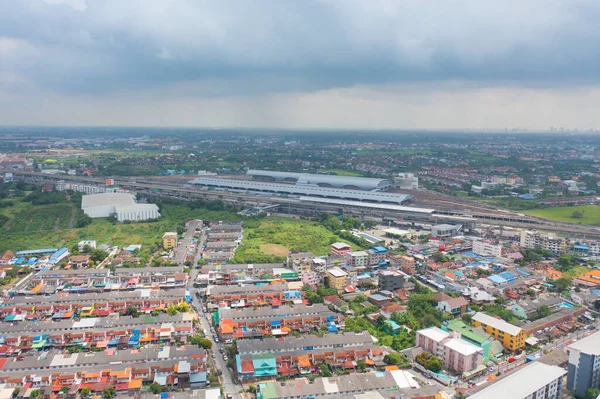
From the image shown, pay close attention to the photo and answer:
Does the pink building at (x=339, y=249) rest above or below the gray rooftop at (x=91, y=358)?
above

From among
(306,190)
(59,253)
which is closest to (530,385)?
(59,253)

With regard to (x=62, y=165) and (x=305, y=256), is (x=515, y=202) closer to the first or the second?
(x=305, y=256)

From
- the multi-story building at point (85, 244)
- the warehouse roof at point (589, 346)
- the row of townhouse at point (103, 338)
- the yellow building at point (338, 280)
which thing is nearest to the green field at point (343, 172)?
the multi-story building at point (85, 244)

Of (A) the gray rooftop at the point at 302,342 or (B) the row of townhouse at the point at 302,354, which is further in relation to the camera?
(A) the gray rooftop at the point at 302,342

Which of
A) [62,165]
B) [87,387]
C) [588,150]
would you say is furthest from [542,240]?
[588,150]

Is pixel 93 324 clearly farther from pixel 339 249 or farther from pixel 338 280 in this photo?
pixel 339 249

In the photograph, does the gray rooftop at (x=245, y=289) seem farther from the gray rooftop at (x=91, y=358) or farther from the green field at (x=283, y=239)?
the gray rooftop at (x=91, y=358)
